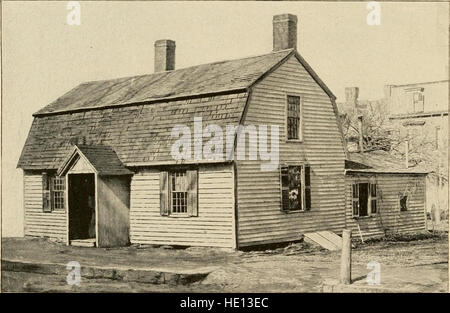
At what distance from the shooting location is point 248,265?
49.6 feet

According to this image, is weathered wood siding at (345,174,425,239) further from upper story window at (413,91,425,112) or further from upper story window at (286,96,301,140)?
upper story window at (286,96,301,140)

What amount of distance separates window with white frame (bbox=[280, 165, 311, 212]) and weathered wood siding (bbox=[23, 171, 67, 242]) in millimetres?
6361

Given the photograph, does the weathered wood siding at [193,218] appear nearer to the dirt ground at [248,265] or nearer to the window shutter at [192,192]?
the window shutter at [192,192]

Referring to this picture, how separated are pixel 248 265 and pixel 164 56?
26.2 ft

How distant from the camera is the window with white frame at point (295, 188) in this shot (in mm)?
18234

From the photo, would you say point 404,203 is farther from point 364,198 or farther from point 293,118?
point 293,118

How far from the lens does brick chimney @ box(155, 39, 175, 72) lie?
67.1ft

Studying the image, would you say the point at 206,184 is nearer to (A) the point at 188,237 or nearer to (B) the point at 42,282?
(A) the point at 188,237

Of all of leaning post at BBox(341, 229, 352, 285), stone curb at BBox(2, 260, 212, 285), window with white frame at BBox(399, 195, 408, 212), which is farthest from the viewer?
window with white frame at BBox(399, 195, 408, 212)

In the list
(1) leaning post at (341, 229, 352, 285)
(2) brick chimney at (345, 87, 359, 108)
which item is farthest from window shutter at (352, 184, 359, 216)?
(1) leaning post at (341, 229, 352, 285)

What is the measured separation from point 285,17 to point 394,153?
40.7ft

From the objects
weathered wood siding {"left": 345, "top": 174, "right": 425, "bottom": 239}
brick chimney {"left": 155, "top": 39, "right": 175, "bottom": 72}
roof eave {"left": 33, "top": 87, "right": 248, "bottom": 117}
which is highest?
brick chimney {"left": 155, "top": 39, "right": 175, "bottom": 72}

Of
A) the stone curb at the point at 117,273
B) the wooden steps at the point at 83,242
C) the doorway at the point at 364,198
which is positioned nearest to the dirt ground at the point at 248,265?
the stone curb at the point at 117,273

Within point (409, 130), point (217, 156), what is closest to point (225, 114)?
point (217, 156)
